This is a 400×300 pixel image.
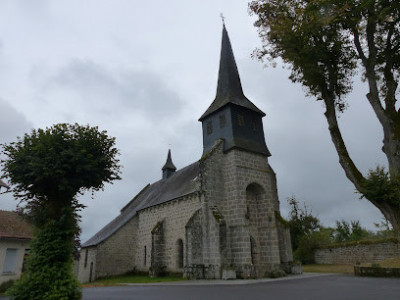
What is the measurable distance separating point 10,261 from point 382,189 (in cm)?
1828

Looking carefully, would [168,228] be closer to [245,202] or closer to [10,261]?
[245,202]

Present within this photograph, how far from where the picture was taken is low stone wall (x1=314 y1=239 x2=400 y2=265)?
2140cm

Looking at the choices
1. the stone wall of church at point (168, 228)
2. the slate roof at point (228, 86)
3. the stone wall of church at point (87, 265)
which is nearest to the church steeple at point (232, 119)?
the slate roof at point (228, 86)

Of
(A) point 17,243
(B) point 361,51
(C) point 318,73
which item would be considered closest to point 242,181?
(C) point 318,73

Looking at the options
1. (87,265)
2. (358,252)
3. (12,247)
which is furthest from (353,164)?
(87,265)

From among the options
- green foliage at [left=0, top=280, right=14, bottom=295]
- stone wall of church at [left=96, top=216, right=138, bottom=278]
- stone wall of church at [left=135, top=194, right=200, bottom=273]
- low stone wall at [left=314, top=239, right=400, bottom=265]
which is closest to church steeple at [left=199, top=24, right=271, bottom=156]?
stone wall of church at [left=135, top=194, right=200, bottom=273]

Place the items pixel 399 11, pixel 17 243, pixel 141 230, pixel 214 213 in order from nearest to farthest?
1. pixel 399 11
2. pixel 17 243
3. pixel 214 213
4. pixel 141 230

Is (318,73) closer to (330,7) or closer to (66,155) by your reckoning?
(330,7)

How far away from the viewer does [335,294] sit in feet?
30.0

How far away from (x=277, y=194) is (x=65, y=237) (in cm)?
1551

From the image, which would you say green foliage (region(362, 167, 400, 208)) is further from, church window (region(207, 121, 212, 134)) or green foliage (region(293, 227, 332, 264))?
green foliage (region(293, 227, 332, 264))

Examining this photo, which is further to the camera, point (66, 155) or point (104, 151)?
point (104, 151)

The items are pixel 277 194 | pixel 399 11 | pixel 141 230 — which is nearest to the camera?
pixel 399 11

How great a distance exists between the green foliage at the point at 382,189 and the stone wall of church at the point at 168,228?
1202 cm
